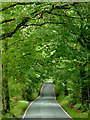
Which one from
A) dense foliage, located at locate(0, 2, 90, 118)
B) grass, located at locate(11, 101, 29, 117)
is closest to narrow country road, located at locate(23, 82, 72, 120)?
grass, located at locate(11, 101, 29, 117)

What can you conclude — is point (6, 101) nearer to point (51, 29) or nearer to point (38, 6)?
point (51, 29)

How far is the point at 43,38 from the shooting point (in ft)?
61.8

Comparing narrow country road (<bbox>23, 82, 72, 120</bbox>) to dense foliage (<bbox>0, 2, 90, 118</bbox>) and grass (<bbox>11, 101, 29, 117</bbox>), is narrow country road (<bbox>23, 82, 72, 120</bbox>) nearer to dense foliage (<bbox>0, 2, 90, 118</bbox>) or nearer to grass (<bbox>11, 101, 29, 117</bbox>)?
grass (<bbox>11, 101, 29, 117</bbox>)

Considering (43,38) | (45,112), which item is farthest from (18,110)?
(43,38)

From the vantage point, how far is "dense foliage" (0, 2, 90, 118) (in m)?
13.8

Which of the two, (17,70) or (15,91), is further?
(15,91)

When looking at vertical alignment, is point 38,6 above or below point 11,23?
above

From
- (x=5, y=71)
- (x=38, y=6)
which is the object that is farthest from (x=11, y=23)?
(x=5, y=71)

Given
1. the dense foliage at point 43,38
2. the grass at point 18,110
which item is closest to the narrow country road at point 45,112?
the grass at point 18,110

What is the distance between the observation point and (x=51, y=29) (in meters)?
17.6

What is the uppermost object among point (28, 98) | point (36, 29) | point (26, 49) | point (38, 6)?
point (38, 6)

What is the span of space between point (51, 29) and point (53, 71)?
1208 centimetres

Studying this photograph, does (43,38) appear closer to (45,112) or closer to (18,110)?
(45,112)

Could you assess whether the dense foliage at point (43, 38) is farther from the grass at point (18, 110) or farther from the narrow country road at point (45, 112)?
the narrow country road at point (45, 112)
